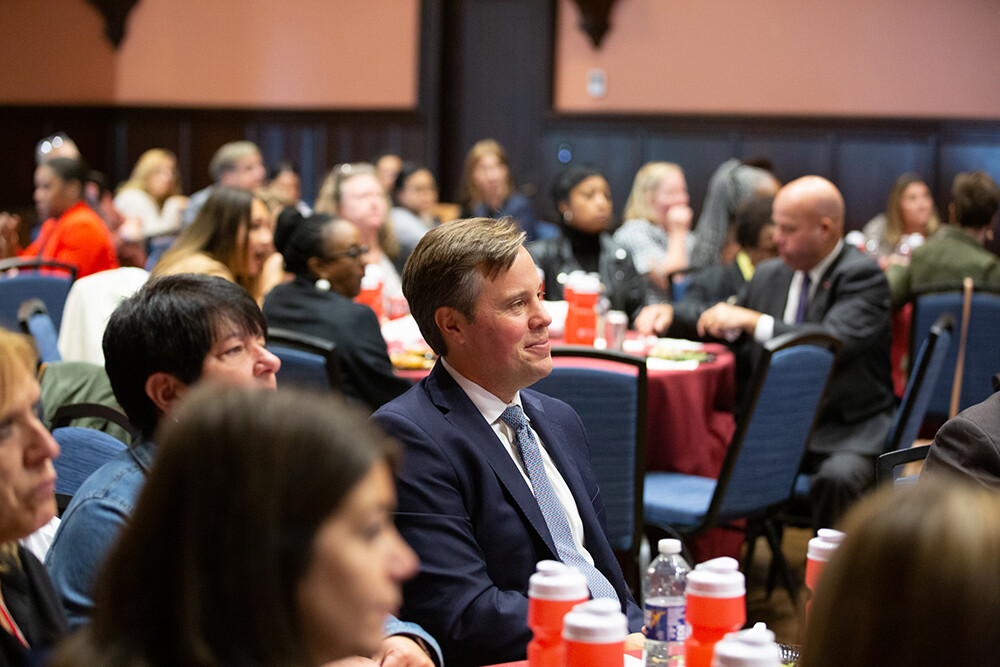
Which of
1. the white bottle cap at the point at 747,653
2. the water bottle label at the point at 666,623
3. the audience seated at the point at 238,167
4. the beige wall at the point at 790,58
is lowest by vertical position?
the water bottle label at the point at 666,623

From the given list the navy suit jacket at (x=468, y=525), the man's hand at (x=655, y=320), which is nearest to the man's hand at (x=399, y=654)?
the navy suit jacket at (x=468, y=525)

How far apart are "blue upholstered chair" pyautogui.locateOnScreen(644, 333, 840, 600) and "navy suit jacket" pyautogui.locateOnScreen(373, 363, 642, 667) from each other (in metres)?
1.37

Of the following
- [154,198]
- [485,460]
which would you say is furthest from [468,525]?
[154,198]

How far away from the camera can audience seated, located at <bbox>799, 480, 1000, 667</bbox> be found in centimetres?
94

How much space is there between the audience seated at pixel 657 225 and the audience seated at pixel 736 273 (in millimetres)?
1076

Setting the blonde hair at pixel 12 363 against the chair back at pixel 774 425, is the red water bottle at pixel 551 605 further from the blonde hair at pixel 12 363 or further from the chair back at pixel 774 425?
the chair back at pixel 774 425

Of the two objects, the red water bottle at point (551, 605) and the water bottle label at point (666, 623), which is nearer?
the red water bottle at point (551, 605)

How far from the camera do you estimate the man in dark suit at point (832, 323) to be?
4.06m

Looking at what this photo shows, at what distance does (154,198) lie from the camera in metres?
9.32

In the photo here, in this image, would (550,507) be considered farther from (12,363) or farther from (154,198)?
(154,198)

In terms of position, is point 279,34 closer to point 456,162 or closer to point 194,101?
point 194,101

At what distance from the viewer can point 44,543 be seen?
1978mm

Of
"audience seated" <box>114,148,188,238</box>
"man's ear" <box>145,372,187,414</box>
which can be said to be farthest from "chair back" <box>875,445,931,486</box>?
"audience seated" <box>114,148,188,238</box>

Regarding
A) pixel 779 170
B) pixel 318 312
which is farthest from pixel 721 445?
pixel 779 170
